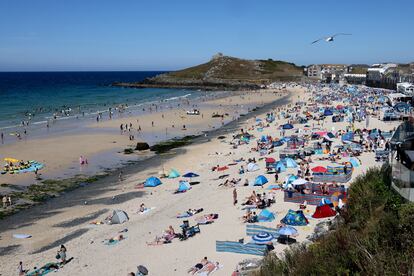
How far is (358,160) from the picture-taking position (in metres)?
22.6

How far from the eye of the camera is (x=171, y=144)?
117 feet

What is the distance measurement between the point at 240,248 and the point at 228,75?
12710cm

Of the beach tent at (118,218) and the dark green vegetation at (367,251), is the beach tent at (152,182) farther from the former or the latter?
the dark green vegetation at (367,251)

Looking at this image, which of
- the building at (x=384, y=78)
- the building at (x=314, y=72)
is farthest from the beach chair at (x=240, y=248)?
the building at (x=314, y=72)

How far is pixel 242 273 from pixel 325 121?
32.0 m

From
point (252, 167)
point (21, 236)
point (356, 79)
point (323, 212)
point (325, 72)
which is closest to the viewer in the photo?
point (323, 212)

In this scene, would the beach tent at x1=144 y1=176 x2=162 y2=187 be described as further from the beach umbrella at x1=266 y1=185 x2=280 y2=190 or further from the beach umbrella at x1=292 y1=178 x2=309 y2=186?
the beach umbrella at x1=292 y1=178 x2=309 y2=186

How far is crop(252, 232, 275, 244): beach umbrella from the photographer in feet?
43.8

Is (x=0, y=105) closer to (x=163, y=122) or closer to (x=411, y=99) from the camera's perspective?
(x=163, y=122)

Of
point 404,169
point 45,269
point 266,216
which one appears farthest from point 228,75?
point 404,169

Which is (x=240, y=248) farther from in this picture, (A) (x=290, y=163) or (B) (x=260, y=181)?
(A) (x=290, y=163)

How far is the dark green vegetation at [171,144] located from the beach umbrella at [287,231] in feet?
65.8

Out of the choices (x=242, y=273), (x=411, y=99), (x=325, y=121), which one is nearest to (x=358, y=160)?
(x=242, y=273)

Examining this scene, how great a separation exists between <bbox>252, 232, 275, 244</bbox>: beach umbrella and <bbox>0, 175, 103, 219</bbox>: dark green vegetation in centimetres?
1197
